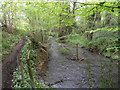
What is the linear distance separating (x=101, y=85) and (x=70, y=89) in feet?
6.72

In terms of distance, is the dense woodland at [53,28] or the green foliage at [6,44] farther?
the green foliage at [6,44]

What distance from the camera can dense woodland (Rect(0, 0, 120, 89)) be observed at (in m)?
2.13

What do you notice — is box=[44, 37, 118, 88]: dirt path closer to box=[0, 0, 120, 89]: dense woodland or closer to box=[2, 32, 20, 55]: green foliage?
box=[0, 0, 120, 89]: dense woodland

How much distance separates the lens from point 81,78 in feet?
23.6

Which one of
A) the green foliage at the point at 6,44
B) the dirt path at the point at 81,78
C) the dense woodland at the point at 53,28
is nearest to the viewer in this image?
the dense woodland at the point at 53,28

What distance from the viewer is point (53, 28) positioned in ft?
38.1

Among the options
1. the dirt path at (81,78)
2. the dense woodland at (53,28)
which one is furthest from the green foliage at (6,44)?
the dirt path at (81,78)

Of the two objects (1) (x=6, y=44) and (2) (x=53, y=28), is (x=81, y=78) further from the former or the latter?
(1) (x=6, y=44)

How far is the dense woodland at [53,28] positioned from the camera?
7.00 ft

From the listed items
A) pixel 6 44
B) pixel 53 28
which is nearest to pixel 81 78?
pixel 53 28

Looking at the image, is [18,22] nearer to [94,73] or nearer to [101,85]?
[94,73]

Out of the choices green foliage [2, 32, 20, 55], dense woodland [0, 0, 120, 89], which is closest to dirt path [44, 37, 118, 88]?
dense woodland [0, 0, 120, 89]

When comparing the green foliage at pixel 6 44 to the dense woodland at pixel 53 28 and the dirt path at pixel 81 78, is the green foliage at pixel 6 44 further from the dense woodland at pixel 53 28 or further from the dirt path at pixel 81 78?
the dirt path at pixel 81 78

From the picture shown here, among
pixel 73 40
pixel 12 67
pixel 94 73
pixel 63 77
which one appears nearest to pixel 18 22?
pixel 73 40
